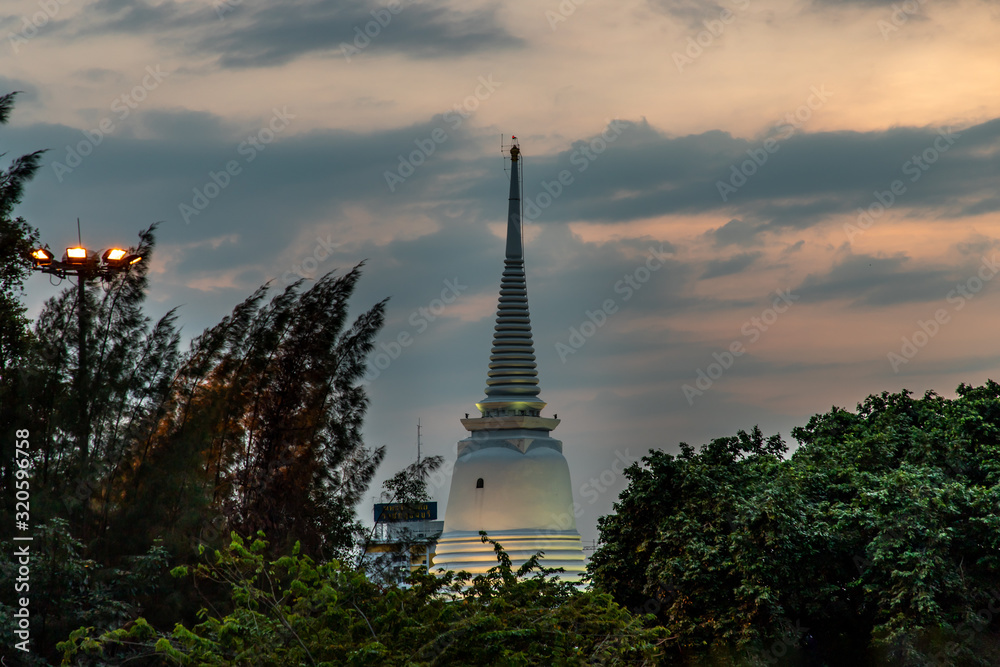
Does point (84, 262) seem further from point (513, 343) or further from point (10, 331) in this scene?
point (513, 343)

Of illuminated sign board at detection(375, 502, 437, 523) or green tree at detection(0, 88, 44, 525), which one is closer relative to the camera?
green tree at detection(0, 88, 44, 525)

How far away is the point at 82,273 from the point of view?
78.9ft

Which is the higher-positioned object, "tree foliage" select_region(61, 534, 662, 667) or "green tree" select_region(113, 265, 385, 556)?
"green tree" select_region(113, 265, 385, 556)

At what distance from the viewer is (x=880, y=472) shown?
3266 centimetres

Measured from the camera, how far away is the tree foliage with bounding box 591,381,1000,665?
2788 centimetres

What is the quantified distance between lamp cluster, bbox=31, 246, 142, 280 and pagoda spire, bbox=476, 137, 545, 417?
26208mm

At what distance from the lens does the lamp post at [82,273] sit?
2388 cm

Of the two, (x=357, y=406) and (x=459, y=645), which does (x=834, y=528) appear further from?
(x=459, y=645)

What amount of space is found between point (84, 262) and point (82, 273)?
25cm

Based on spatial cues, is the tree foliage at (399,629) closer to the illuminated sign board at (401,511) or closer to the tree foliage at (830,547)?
the tree foliage at (830,547)

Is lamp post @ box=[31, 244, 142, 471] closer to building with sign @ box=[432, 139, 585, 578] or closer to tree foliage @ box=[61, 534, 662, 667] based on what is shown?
tree foliage @ box=[61, 534, 662, 667]

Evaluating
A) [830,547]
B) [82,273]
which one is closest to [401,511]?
[830,547]

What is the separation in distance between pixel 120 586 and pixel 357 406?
31.7 feet

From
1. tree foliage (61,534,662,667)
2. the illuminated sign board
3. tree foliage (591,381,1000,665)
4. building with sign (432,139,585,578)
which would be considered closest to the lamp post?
tree foliage (61,534,662,667)
